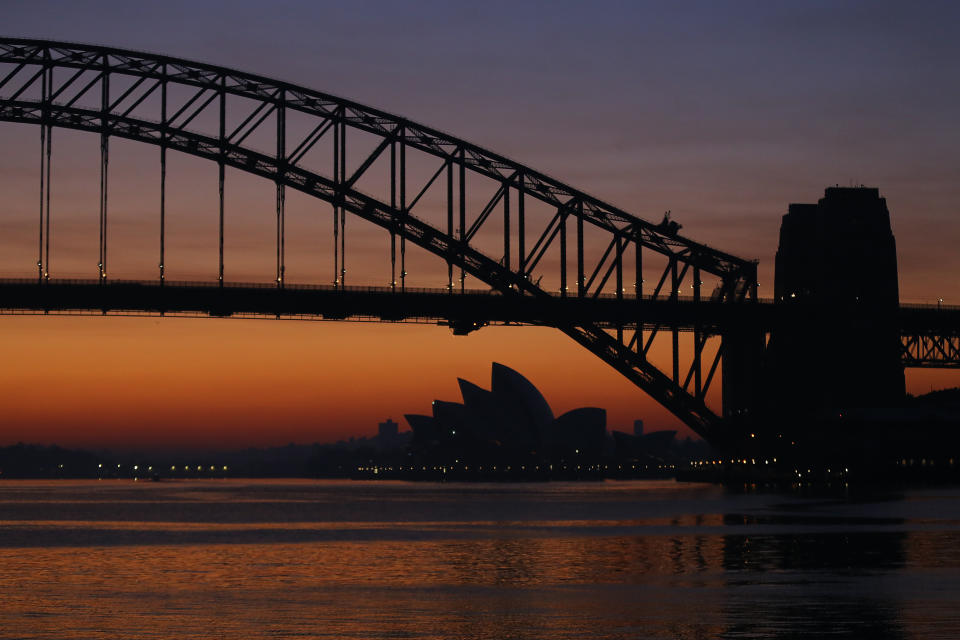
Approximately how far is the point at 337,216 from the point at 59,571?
5766 cm

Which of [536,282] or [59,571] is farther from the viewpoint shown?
[536,282]

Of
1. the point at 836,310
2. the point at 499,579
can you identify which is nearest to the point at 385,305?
the point at 836,310

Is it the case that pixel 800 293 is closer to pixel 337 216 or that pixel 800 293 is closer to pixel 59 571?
pixel 337 216

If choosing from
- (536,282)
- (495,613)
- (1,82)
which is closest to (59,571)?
(495,613)

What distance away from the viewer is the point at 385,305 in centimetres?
10488

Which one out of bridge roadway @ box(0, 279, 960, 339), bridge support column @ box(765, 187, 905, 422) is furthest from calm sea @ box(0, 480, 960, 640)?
bridge support column @ box(765, 187, 905, 422)

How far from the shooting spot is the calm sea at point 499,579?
98.3 feet

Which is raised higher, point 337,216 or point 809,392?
point 337,216

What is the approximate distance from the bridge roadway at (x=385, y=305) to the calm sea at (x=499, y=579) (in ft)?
92.7

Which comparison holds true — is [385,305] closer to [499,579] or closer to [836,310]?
[836,310]

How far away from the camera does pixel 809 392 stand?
128m

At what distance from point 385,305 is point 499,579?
66.1m

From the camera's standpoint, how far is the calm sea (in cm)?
2995

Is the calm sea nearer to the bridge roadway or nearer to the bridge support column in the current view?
the bridge roadway
